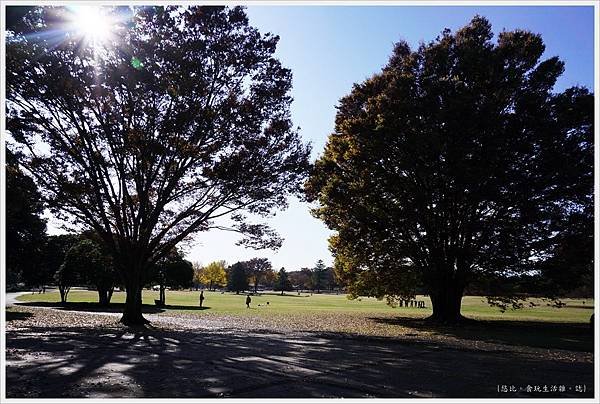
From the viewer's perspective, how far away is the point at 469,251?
25.8m

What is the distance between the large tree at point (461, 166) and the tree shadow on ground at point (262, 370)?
12.3m

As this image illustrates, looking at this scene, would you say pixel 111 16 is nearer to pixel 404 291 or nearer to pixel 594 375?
pixel 594 375

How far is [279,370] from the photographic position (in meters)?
9.09

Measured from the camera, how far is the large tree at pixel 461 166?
2366cm

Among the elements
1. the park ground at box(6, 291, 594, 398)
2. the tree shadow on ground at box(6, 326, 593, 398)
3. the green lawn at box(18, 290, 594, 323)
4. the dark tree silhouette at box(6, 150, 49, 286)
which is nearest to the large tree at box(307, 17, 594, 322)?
the green lawn at box(18, 290, 594, 323)

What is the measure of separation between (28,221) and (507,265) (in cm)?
3340

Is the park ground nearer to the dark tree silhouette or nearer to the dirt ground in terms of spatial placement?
the dirt ground

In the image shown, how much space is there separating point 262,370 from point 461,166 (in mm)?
16907

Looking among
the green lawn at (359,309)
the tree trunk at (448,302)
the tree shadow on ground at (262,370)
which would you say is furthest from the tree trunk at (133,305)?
the tree trunk at (448,302)

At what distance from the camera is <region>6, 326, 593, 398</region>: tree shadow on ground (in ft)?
24.0

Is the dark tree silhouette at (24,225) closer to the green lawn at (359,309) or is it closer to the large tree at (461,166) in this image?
the green lawn at (359,309)

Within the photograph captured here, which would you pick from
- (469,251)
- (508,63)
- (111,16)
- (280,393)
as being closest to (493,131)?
(508,63)

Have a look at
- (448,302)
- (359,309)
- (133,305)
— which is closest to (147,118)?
(133,305)

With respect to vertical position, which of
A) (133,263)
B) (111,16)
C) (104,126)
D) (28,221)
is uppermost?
(111,16)
